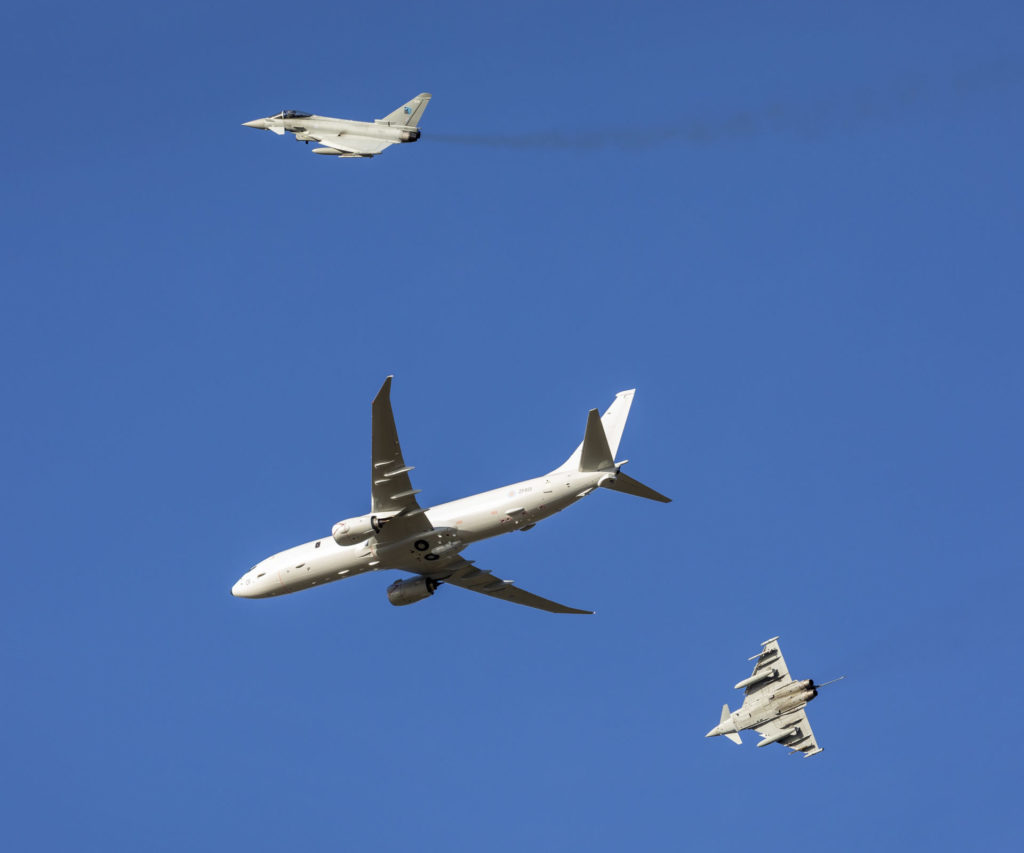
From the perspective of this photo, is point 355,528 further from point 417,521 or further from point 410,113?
point 410,113

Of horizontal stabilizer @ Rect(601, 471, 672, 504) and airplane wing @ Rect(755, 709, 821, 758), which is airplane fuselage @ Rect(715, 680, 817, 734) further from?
horizontal stabilizer @ Rect(601, 471, 672, 504)

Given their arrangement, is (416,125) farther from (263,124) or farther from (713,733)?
(713,733)

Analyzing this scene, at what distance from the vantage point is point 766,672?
65625mm

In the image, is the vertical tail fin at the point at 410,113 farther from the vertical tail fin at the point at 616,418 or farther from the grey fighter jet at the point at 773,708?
the grey fighter jet at the point at 773,708

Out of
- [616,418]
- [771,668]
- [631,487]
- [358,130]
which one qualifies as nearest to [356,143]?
[358,130]

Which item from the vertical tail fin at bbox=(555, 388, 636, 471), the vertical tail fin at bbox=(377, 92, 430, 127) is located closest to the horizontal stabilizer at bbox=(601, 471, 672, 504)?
the vertical tail fin at bbox=(555, 388, 636, 471)

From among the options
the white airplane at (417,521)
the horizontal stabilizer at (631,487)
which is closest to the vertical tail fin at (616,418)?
the white airplane at (417,521)

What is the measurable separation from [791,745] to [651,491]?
866 inches

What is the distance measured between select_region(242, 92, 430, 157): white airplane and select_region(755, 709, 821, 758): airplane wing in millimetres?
34695

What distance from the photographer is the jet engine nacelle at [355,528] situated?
1973 inches

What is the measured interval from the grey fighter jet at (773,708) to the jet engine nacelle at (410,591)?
19.2 m

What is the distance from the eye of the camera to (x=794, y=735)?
6519 centimetres

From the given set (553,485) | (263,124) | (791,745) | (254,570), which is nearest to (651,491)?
(553,485)

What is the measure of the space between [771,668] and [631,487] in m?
20.2
